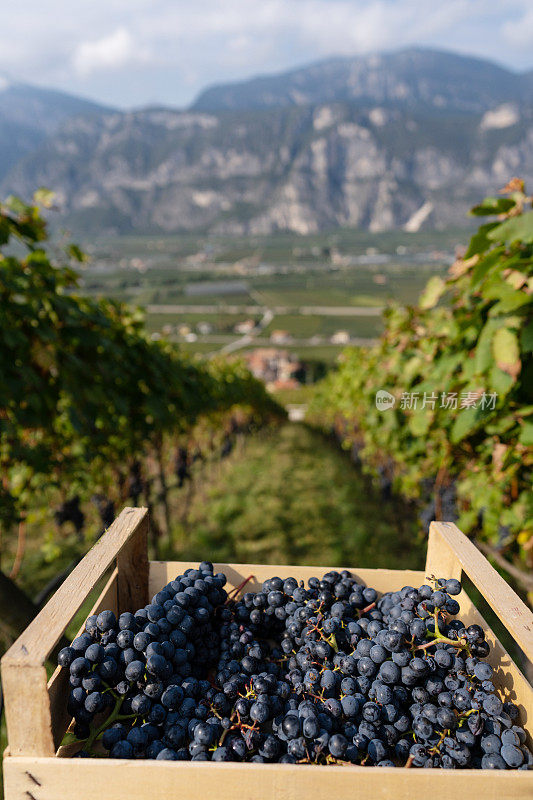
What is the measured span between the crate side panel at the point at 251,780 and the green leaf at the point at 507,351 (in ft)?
5.00

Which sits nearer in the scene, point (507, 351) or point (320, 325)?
point (507, 351)

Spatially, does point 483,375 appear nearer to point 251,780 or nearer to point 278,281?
point 251,780

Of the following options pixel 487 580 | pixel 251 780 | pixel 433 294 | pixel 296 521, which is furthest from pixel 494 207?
pixel 296 521

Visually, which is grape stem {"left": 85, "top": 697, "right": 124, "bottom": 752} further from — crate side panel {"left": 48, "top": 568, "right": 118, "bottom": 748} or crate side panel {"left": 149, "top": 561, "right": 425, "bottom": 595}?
crate side panel {"left": 149, "top": 561, "right": 425, "bottom": 595}

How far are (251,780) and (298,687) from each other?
0.29m

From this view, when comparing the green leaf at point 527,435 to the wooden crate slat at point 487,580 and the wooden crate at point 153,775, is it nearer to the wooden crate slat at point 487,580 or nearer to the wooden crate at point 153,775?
the wooden crate slat at point 487,580

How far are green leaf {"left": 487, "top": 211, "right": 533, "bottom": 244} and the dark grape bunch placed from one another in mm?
1314

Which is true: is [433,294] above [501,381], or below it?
above

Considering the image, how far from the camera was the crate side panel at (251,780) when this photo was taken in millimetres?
889

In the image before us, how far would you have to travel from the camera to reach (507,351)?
6.78 feet

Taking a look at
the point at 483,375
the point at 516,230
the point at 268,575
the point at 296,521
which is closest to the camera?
the point at 268,575

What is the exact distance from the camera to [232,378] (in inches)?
461

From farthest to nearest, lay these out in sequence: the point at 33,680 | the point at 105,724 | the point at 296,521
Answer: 1. the point at 296,521
2. the point at 105,724
3. the point at 33,680

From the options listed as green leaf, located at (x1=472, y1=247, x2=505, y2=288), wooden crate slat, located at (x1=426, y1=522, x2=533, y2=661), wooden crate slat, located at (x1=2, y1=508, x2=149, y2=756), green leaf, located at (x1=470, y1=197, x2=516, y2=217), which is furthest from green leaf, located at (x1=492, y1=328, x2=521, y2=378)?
wooden crate slat, located at (x1=2, y1=508, x2=149, y2=756)
